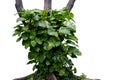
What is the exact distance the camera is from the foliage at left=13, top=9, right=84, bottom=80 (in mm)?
4324

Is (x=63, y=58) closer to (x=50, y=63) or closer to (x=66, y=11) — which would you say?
(x=50, y=63)

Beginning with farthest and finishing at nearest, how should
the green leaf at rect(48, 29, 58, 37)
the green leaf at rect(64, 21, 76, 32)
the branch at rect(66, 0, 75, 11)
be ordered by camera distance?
the branch at rect(66, 0, 75, 11)
the green leaf at rect(64, 21, 76, 32)
the green leaf at rect(48, 29, 58, 37)

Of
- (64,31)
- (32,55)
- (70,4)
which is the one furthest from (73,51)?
(70,4)

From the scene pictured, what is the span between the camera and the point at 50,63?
4.41 meters

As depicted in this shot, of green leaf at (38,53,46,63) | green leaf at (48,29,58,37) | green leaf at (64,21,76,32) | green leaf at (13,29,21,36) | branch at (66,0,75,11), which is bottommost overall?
green leaf at (38,53,46,63)

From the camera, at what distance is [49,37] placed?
4352 mm

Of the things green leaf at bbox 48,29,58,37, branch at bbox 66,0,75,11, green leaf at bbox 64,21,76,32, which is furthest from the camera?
branch at bbox 66,0,75,11

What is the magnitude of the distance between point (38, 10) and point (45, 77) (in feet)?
2.31

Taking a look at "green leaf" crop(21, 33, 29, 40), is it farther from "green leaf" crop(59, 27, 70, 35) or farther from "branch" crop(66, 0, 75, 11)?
"branch" crop(66, 0, 75, 11)

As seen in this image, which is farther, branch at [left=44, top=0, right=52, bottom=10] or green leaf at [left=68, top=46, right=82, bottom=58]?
branch at [left=44, top=0, right=52, bottom=10]

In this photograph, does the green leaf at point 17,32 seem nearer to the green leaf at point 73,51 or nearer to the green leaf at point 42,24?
the green leaf at point 42,24

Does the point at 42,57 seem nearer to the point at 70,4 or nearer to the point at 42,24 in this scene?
the point at 42,24

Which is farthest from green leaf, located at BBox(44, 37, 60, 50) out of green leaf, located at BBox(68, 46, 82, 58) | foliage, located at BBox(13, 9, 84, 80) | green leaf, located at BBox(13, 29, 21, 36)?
green leaf, located at BBox(13, 29, 21, 36)

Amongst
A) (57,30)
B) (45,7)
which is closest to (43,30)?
(57,30)
